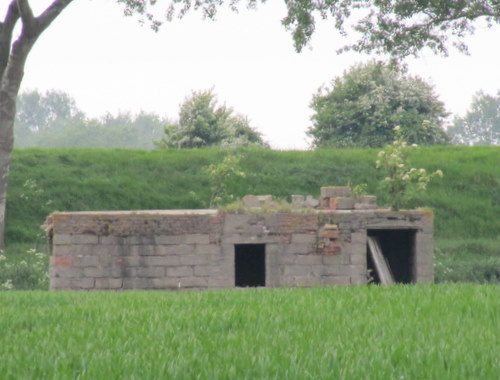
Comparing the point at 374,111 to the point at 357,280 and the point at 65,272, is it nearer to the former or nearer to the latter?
the point at 357,280

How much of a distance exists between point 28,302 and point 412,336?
20.0ft

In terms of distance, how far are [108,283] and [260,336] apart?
37.8ft

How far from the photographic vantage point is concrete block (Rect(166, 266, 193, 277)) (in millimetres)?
19125

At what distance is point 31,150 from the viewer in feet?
124

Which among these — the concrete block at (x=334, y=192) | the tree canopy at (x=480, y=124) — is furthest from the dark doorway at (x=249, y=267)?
the tree canopy at (x=480, y=124)

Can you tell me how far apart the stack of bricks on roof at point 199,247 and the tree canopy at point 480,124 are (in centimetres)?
7207

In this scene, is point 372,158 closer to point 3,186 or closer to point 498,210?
point 498,210

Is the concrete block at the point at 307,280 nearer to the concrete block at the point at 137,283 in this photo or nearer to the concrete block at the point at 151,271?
the concrete block at the point at 151,271

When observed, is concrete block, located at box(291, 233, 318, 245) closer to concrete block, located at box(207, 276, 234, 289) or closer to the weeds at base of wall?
concrete block, located at box(207, 276, 234, 289)

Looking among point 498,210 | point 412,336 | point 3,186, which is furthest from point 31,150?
point 412,336

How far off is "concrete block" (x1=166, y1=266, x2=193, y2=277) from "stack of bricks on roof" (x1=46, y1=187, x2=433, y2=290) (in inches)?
0.9

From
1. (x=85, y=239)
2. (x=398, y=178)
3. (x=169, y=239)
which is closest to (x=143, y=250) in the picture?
(x=169, y=239)

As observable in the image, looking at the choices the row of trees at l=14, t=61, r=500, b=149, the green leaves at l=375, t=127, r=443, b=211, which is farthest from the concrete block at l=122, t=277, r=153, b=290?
the row of trees at l=14, t=61, r=500, b=149

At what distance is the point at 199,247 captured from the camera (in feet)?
63.1
